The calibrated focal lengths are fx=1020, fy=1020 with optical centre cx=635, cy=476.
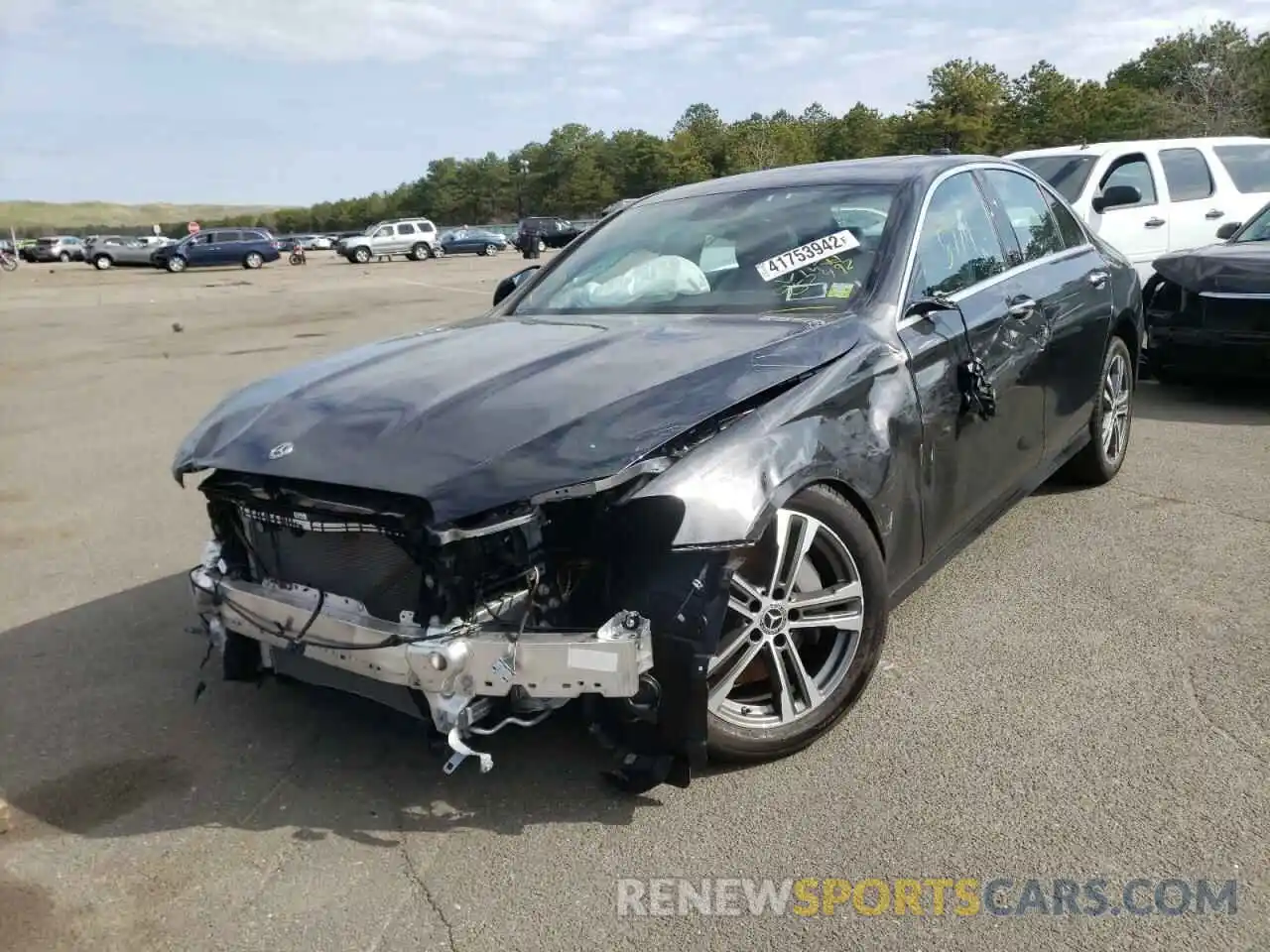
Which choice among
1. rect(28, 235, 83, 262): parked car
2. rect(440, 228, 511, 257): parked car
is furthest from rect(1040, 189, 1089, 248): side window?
rect(28, 235, 83, 262): parked car

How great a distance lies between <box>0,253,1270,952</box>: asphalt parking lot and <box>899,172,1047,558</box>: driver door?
0.51 meters

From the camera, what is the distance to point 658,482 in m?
2.63

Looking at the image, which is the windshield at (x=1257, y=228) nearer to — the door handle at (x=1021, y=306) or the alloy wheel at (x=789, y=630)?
the door handle at (x=1021, y=306)

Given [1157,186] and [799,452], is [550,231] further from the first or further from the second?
[799,452]

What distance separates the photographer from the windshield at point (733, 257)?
3635mm

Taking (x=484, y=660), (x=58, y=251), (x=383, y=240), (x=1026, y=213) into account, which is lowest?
(x=484, y=660)

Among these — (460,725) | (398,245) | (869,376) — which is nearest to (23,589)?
(460,725)

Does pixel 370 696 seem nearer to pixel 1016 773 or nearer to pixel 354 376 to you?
pixel 354 376

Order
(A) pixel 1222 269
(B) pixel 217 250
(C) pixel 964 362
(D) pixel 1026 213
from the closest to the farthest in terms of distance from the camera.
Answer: (C) pixel 964 362 < (D) pixel 1026 213 < (A) pixel 1222 269 < (B) pixel 217 250

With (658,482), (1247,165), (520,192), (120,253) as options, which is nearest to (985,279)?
(658,482)

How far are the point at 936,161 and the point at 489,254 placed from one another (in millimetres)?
49324

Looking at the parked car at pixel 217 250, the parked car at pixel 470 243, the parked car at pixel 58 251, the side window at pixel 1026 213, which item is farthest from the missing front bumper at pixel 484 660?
the parked car at pixel 58 251

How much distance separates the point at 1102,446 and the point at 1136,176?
6.15 metres

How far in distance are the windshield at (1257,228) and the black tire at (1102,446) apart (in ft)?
10.6
